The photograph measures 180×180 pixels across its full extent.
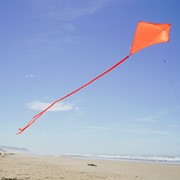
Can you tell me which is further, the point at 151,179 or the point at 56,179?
the point at 151,179

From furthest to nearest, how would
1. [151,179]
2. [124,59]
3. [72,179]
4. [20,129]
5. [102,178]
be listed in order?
[151,179], [102,178], [72,179], [20,129], [124,59]

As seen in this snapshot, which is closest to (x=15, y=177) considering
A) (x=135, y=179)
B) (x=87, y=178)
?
(x=87, y=178)

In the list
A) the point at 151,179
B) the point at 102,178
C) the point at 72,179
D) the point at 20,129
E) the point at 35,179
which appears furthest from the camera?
the point at 151,179

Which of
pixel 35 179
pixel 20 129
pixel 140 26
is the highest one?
pixel 140 26

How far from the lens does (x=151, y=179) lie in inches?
535

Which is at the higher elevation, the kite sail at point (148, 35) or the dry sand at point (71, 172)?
the kite sail at point (148, 35)

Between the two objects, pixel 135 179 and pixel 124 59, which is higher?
pixel 124 59

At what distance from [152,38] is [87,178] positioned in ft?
23.8

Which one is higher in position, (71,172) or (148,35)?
(148,35)

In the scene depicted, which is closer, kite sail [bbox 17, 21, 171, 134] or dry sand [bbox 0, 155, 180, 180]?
kite sail [bbox 17, 21, 171, 134]

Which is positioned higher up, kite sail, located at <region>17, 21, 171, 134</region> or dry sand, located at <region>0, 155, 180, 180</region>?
kite sail, located at <region>17, 21, 171, 134</region>

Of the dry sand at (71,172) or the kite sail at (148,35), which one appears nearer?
the kite sail at (148,35)

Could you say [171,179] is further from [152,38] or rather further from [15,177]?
[152,38]

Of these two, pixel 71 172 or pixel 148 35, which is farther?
pixel 71 172
